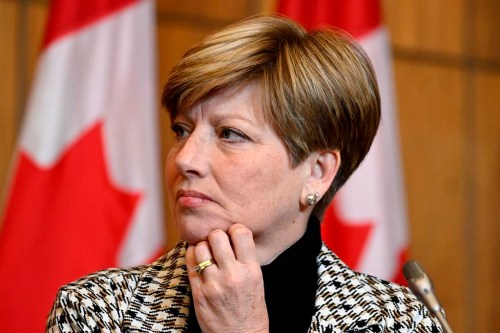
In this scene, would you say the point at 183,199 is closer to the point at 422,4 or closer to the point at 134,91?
the point at 134,91

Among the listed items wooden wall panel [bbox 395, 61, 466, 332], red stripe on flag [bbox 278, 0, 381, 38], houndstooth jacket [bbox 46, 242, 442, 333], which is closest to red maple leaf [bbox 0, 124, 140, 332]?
houndstooth jacket [bbox 46, 242, 442, 333]

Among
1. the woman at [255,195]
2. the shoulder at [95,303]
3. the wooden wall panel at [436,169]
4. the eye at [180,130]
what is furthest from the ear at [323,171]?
the wooden wall panel at [436,169]

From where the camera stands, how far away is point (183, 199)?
195cm

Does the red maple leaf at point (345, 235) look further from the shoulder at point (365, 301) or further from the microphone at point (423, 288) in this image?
the microphone at point (423, 288)

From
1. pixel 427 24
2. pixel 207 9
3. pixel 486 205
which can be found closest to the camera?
pixel 207 9

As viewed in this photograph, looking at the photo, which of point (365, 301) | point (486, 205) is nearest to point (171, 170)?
point (365, 301)

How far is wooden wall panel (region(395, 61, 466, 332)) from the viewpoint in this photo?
15.6ft

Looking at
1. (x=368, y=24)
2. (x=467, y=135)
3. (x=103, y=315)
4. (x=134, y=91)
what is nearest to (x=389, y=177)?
(x=368, y=24)

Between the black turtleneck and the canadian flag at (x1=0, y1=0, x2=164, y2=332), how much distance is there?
1069mm

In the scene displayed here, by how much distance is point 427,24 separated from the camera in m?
4.83

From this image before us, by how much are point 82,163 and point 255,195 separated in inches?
50.8

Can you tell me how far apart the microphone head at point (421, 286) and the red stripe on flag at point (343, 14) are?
2.30 m

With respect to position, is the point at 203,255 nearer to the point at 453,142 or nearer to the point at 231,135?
the point at 231,135

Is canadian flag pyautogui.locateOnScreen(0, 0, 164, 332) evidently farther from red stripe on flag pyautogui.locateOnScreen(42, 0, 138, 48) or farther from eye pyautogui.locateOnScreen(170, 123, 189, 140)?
eye pyautogui.locateOnScreen(170, 123, 189, 140)
